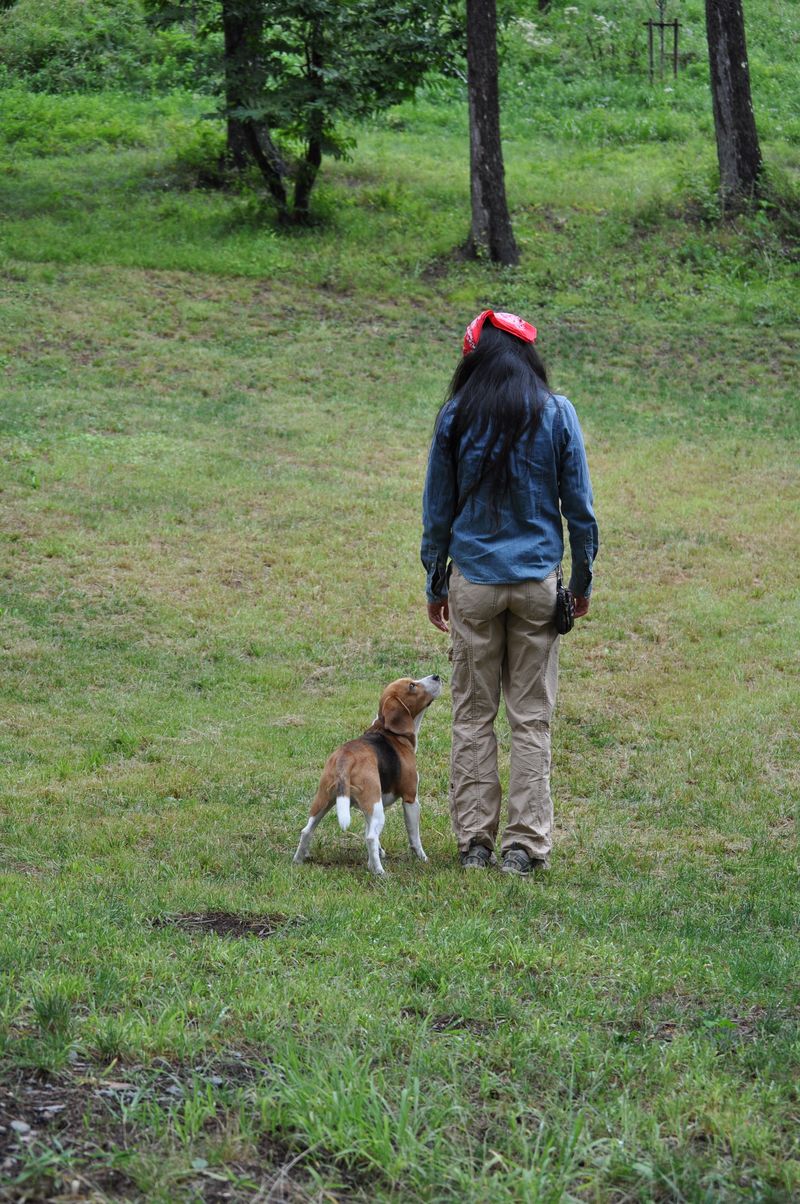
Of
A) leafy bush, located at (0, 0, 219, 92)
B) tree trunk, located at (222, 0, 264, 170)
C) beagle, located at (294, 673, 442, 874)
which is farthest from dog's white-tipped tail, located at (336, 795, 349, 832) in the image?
leafy bush, located at (0, 0, 219, 92)

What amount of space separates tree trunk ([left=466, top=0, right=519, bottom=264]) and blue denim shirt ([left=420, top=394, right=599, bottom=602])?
1583cm

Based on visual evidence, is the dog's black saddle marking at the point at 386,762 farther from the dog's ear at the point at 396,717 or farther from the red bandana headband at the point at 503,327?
the red bandana headband at the point at 503,327

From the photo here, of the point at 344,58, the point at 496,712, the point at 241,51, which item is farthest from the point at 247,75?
the point at 496,712

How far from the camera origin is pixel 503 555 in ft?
18.6

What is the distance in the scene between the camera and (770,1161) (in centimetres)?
294

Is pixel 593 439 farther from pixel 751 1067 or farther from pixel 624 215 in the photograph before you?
pixel 751 1067

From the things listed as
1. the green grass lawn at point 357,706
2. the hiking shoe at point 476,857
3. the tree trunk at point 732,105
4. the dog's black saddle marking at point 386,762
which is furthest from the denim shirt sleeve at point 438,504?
the tree trunk at point 732,105

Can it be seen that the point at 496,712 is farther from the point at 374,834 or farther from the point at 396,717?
the point at 374,834

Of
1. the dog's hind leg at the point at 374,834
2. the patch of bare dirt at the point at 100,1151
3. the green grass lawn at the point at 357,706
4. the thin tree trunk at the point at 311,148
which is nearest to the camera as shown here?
the patch of bare dirt at the point at 100,1151

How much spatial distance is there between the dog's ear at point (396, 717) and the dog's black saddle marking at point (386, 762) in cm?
9

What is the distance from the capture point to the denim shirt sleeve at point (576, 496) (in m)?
5.66

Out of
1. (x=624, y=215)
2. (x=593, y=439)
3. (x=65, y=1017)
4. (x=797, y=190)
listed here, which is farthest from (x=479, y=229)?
(x=65, y=1017)

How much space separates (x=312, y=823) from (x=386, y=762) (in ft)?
1.40

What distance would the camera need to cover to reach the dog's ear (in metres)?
6.14
